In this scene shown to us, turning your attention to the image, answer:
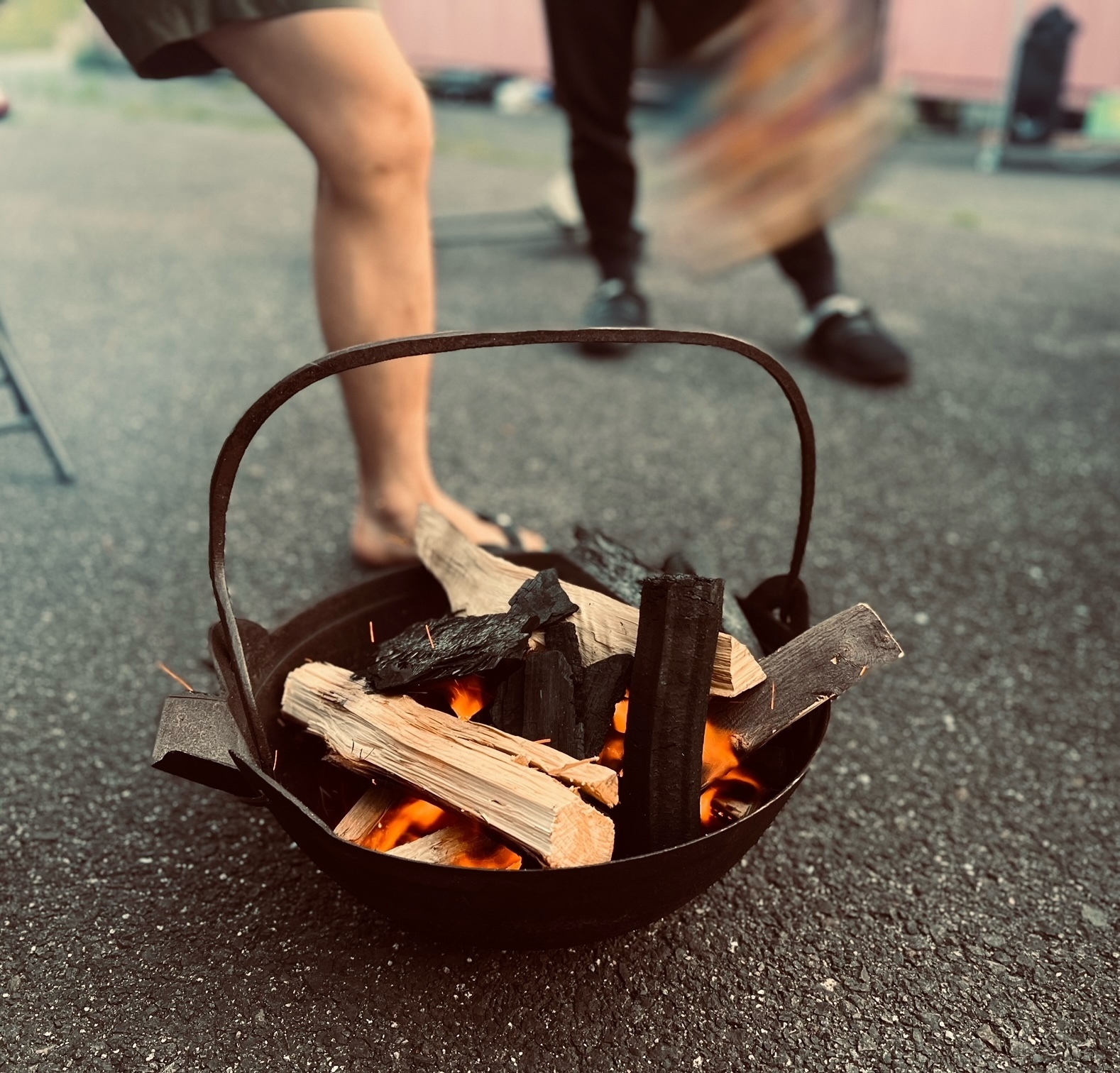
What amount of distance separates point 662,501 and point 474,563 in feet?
3.10

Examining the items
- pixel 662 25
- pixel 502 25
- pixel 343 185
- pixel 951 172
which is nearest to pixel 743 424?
pixel 662 25

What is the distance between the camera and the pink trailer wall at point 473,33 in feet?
28.9

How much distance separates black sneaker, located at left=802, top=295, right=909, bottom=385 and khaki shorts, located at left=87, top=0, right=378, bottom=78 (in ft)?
5.85

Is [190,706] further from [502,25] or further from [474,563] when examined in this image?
[502,25]

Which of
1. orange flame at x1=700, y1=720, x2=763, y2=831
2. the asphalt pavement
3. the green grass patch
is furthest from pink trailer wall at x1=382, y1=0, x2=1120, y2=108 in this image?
orange flame at x1=700, y1=720, x2=763, y2=831

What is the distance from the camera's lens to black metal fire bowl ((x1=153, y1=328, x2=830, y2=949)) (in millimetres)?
923

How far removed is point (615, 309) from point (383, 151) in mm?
1600

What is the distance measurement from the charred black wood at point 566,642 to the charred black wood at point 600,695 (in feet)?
0.06

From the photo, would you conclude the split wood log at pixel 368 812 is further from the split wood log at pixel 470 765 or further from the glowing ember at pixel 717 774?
the glowing ember at pixel 717 774

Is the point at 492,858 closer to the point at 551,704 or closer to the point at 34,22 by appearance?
the point at 551,704

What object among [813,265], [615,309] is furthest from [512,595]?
[813,265]

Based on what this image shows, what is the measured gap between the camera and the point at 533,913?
0.95 metres

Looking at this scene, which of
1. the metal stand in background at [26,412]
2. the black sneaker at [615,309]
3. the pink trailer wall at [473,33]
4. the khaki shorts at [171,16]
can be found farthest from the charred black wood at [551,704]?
the pink trailer wall at [473,33]

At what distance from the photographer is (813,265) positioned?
2918 mm
